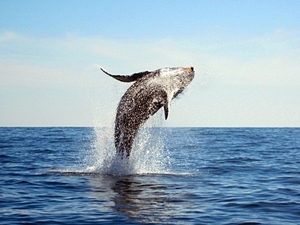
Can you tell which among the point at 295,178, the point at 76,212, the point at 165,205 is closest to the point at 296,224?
the point at 165,205

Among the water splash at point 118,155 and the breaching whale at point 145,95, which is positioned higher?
the breaching whale at point 145,95

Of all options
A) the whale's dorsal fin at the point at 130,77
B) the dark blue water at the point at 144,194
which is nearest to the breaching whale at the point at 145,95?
the whale's dorsal fin at the point at 130,77

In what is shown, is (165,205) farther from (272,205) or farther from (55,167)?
(55,167)

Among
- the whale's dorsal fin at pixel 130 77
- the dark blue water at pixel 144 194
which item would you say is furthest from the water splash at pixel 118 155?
the whale's dorsal fin at pixel 130 77

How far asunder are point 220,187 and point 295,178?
4276mm

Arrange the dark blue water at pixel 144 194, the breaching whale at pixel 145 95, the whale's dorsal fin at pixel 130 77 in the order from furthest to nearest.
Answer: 1. the breaching whale at pixel 145 95
2. the whale's dorsal fin at pixel 130 77
3. the dark blue water at pixel 144 194

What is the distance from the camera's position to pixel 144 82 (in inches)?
642

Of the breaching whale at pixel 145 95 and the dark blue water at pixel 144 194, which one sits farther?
the breaching whale at pixel 145 95

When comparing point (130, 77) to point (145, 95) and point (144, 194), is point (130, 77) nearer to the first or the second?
point (145, 95)

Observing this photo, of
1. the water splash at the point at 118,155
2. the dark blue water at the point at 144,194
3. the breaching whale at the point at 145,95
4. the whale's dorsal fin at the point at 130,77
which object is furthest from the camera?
the water splash at the point at 118,155

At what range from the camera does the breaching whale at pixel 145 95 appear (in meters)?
16.2

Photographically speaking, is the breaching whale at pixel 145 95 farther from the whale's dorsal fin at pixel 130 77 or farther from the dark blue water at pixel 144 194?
the dark blue water at pixel 144 194

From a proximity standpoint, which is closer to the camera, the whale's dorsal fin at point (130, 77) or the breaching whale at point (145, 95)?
the whale's dorsal fin at point (130, 77)

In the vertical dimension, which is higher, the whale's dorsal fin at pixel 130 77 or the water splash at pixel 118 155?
the whale's dorsal fin at pixel 130 77
